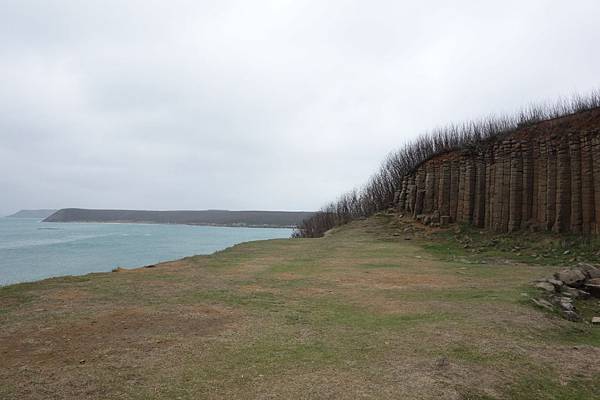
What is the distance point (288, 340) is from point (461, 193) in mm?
22496

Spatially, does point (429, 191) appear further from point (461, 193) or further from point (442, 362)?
point (442, 362)

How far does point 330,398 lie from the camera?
16.4 feet

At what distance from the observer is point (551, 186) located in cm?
2025

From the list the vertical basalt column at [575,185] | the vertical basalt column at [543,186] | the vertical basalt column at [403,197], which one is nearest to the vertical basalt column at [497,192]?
the vertical basalt column at [543,186]

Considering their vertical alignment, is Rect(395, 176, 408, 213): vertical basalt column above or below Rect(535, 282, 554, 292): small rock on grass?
above

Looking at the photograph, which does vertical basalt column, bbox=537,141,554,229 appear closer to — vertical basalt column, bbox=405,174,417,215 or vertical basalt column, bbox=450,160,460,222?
vertical basalt column, bbox=450,160,460,222

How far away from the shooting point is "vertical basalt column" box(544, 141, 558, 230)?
2005cm

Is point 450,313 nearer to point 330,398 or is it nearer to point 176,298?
point 330,398

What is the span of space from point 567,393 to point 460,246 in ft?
59.5

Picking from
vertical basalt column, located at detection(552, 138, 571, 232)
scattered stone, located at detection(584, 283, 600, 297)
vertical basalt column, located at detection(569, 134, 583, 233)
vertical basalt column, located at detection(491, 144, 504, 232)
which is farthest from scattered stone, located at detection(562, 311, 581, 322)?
vertical basalt column, located at detection(491, 144, 504, 232)

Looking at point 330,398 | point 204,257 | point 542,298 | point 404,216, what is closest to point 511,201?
point 404,216

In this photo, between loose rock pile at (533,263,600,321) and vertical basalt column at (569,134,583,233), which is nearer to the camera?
loose rock pile at (533,263,600,321)

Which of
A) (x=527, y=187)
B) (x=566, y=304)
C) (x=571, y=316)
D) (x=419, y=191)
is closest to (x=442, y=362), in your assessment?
(x=571, y=316)

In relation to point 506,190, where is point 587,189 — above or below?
below
